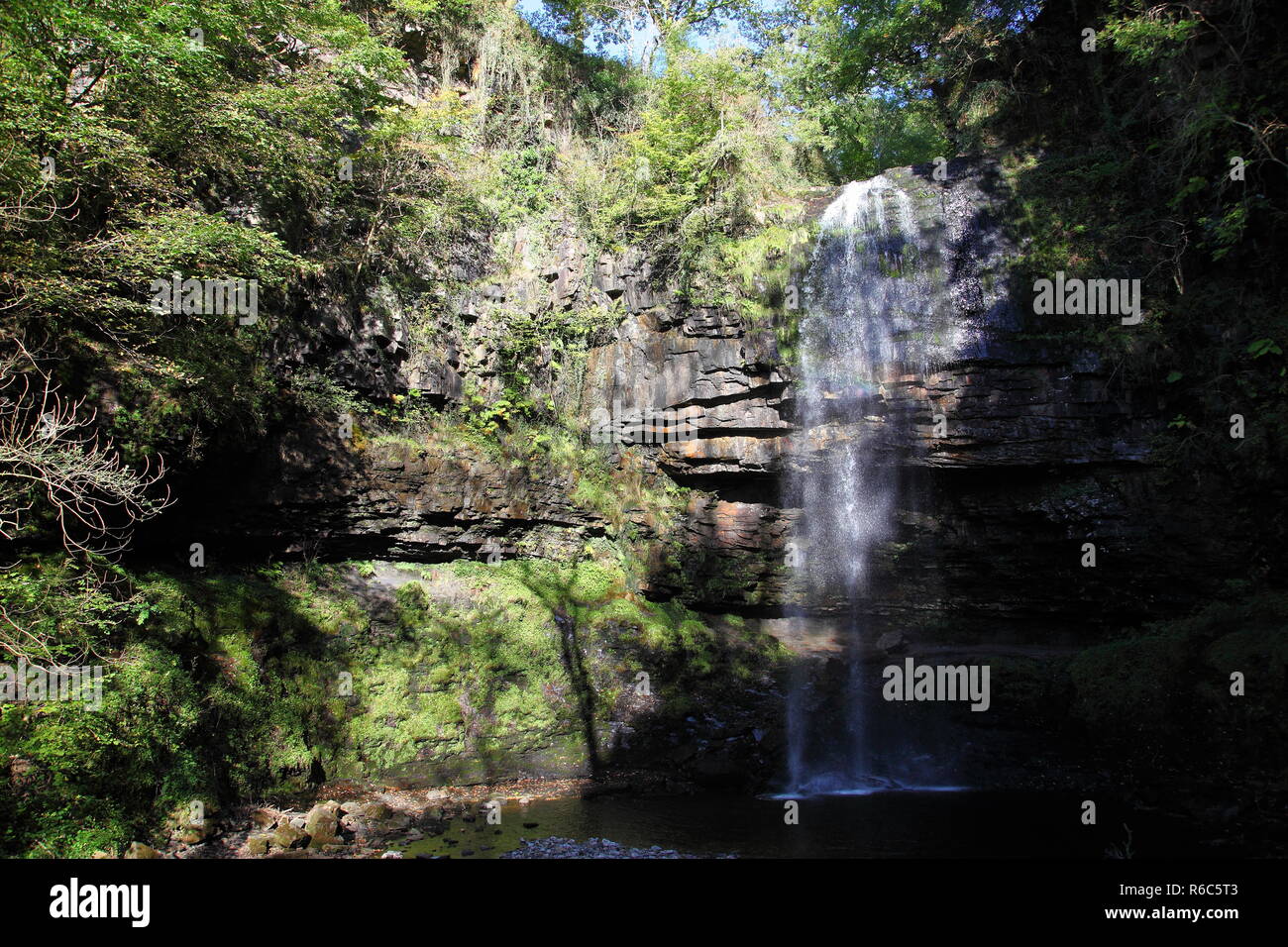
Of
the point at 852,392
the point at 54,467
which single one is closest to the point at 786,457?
the point at 852,392

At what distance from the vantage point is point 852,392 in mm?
11758

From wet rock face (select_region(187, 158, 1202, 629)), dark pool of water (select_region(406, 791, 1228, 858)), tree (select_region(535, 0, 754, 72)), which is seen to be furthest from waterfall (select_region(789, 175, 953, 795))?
tree (select_region(535, 0, 754, 72))

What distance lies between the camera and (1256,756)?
8508mm

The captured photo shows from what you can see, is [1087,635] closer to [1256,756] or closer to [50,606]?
[1256,756]

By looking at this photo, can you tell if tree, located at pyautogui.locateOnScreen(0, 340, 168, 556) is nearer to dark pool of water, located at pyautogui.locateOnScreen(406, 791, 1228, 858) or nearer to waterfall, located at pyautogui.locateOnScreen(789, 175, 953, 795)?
dark pool of water, located at pyautogui.locateOnScreen(406, 791, 1228, 858)

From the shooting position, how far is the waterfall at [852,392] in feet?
37.8

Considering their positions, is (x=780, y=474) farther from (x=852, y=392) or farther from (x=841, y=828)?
(x=841, y=828)

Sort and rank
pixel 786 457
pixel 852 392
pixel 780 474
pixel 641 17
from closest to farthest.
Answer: pixel 852 392, pixel 786 457, pixel 780 474, pixel 641 17

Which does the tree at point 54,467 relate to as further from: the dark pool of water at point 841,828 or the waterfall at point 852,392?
the waterfall at point 852,392

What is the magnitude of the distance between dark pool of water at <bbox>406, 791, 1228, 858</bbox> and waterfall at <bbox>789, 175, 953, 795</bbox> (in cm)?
219

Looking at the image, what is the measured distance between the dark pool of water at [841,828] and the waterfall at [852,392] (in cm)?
219

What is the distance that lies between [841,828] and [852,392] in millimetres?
6980
